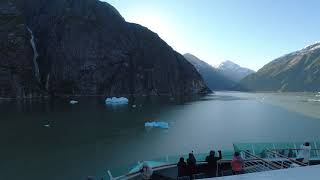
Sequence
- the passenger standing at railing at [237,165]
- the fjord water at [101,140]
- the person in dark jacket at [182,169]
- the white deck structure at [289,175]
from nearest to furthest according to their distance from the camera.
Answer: the white deck structure at [289,175] < the passenger standing at railing at [237,165] < the person in dark jacket at [182,169] < the fjord water at [101,140]

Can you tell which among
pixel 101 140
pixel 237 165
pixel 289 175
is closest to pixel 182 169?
pixel 237 165

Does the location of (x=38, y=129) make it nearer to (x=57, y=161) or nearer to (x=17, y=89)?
(x=57, y=161)

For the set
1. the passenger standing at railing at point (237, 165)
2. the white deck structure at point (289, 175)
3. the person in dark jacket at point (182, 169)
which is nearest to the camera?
the white deck structure at point (289, 175)

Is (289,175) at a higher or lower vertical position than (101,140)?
higher

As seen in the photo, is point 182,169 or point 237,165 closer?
point 237,165

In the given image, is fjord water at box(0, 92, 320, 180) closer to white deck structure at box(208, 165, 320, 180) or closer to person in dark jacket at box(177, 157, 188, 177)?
person in dark jacket at box(177, 157, 188, 177)

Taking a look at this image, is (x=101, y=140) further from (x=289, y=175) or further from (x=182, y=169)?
(x=289, y=175)

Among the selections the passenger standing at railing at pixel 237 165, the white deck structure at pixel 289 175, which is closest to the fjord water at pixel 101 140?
the passenger standing at railing at pixel 237 165

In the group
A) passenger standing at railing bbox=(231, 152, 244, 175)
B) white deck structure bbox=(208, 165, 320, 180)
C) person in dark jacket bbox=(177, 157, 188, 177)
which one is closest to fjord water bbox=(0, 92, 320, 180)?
person in dark jacket bbox=(177, 157, 188, 177)

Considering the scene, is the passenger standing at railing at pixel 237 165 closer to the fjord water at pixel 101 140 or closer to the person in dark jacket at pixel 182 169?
the person in dark jacket at pixel 182 169

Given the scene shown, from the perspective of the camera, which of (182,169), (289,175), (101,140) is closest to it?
(289,175)

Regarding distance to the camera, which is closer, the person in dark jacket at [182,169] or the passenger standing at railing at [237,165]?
the passenger standing at railing at [237,165]

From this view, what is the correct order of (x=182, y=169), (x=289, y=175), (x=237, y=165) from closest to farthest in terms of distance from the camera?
(x=289, y=175) → (x=237, y=165) → (x=182, y=169)

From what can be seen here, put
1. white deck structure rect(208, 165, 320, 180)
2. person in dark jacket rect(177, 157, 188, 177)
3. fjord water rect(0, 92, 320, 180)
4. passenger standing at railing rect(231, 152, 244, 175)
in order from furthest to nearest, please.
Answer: fjord water rect(0, 92, 320, 180)
person in dark jacket rect(177, 157, 188, 177)
passenger standing at railing rect(231, 152, 244, 175)
white deck structure rect(208, 165, 320, 180)
